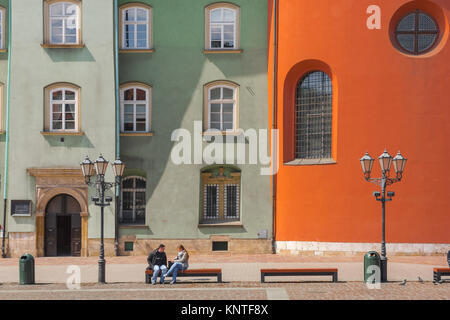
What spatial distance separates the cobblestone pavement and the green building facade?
26.0 ft

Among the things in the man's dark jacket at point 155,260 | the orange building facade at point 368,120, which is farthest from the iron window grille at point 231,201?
the man's dark jacket at point 155,260

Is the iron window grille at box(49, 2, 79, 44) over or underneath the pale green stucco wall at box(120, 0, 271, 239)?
over

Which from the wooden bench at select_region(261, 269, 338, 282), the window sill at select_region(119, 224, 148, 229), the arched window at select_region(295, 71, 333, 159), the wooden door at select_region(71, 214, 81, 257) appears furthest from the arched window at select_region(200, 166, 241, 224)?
the wooden bench at select_region(261, 269, 338, 282)

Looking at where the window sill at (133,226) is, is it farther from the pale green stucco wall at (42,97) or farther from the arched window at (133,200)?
the pale green stucco wall at (42,97)

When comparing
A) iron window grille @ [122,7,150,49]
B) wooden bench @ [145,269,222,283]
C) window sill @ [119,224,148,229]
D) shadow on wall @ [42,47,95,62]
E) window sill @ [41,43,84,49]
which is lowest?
wooden bench @ [145,269,222,283]

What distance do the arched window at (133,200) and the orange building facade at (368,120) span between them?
6.14m

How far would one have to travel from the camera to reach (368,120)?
2536cm

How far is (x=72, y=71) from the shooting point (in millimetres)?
27562

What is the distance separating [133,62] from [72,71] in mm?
2536

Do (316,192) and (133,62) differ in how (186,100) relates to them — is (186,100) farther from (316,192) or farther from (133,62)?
(316,192)

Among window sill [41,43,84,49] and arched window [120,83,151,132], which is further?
arched window [120,83,151,132]

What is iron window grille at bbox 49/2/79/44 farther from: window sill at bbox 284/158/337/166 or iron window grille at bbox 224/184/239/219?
window sill at bbox 284/158/337/166

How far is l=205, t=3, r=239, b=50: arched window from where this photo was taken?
28.0 metres

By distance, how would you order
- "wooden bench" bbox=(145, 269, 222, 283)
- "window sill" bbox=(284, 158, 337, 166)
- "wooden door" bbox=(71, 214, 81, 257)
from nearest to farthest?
"wooden bench" bbox=(145, 269, 222, 283) → "window sill" bbox=(284, 158, 337, 166) → "wooden door" bbox=(71, 214, 81, 257)
